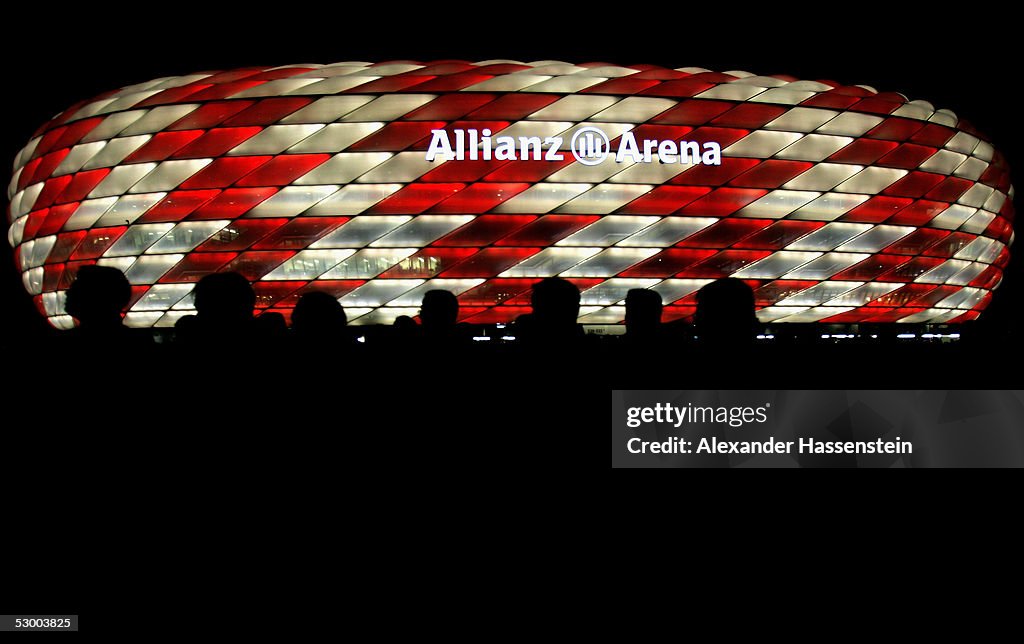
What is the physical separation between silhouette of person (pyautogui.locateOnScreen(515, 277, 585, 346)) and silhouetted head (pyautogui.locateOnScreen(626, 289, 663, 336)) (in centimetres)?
59

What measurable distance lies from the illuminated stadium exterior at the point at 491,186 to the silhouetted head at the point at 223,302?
16138 millimetres

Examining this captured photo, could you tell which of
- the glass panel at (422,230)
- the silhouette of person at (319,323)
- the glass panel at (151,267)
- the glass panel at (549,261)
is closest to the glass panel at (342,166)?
the glass panel at (422,230)

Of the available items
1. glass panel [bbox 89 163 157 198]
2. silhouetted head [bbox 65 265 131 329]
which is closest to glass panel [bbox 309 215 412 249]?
glass panel [bbox 89 163 157 198]

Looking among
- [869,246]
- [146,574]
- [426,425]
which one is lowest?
[146,574]

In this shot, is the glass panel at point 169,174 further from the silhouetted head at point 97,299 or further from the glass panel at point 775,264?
the silhouetted head at point 97,299

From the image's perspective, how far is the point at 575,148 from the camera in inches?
739

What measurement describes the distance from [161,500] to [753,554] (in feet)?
5.59

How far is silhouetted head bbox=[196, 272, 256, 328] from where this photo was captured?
2.72m

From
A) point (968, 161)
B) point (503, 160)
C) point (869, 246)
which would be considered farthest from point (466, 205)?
point (968, 161)

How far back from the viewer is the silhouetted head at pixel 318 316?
10.6ft

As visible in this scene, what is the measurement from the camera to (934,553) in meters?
2.09

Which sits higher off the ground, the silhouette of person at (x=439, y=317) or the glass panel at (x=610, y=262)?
the glass panel at (x=610, y=262)

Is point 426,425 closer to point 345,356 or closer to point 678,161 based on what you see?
point 345,356

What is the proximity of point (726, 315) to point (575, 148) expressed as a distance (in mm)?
16642
